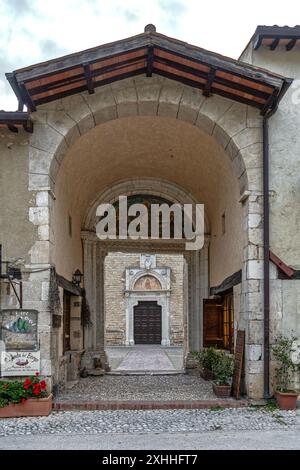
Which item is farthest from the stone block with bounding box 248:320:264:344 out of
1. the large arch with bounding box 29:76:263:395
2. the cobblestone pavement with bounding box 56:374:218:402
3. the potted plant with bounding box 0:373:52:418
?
the potted plant with bounding box 0:373:52:418

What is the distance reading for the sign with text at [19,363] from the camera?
26.8 feet

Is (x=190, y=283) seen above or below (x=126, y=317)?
above

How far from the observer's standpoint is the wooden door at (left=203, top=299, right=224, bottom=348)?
1195cm

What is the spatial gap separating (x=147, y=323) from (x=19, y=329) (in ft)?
70.2

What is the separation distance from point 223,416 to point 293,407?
1184 mm

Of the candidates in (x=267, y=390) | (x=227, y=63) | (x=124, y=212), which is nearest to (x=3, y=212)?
(x=227, y=63)

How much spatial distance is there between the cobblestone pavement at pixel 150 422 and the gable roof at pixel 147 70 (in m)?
4.78

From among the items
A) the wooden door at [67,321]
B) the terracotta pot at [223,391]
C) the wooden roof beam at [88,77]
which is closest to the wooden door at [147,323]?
the wooden door at [67,321]

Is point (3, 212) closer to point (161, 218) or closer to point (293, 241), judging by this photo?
point (293, 241)

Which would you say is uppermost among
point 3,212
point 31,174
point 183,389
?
point 31,174

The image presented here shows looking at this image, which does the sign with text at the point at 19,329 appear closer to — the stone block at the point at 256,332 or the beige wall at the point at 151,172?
the beige wall at the point at 151,172

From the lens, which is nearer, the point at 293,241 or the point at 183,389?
the point at 293,241

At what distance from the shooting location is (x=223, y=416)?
24.7 ft

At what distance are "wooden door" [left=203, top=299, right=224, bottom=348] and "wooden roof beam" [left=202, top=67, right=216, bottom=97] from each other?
16.8ft
